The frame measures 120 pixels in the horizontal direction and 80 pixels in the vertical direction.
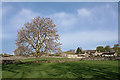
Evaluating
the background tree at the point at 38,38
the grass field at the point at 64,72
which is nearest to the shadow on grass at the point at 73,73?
the grass field at the point at 64,72

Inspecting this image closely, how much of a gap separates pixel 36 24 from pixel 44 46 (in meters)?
5.90

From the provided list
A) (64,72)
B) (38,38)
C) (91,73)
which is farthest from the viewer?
(38,38)

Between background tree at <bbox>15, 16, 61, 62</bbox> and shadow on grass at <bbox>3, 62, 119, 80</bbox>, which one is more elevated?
background tree at <bbox>15, 16, 61, 62</bbox>

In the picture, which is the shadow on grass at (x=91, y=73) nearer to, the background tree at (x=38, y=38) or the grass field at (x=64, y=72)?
the grass field at (x=64, y=72)

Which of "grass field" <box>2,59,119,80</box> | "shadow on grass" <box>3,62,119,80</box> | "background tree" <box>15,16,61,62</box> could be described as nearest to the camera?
"shadow on grass" <box>3,62,119,80</box>

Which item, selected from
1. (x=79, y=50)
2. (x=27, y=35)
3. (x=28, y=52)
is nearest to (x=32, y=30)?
(x=27, y=35)

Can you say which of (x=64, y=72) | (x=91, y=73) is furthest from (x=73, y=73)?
(x=91, y=73)

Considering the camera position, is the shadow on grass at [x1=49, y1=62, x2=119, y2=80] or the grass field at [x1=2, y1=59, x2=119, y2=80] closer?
the shadow on grass at [x1=49, y1=62, x2=119, y2=80]

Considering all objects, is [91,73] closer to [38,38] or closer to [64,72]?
[64,72]

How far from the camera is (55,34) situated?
972 inches

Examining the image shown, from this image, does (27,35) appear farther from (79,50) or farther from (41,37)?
(79,50)

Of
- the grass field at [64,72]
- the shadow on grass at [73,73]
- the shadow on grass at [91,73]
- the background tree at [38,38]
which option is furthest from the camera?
the background tree at [38,38]

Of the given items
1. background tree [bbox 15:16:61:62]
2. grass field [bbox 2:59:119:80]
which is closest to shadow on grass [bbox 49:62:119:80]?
grass field [bbox 2:59:119:80]

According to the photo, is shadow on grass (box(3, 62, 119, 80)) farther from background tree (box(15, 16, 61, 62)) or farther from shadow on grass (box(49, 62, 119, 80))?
background tree (box(15, 16, 61, 62))
